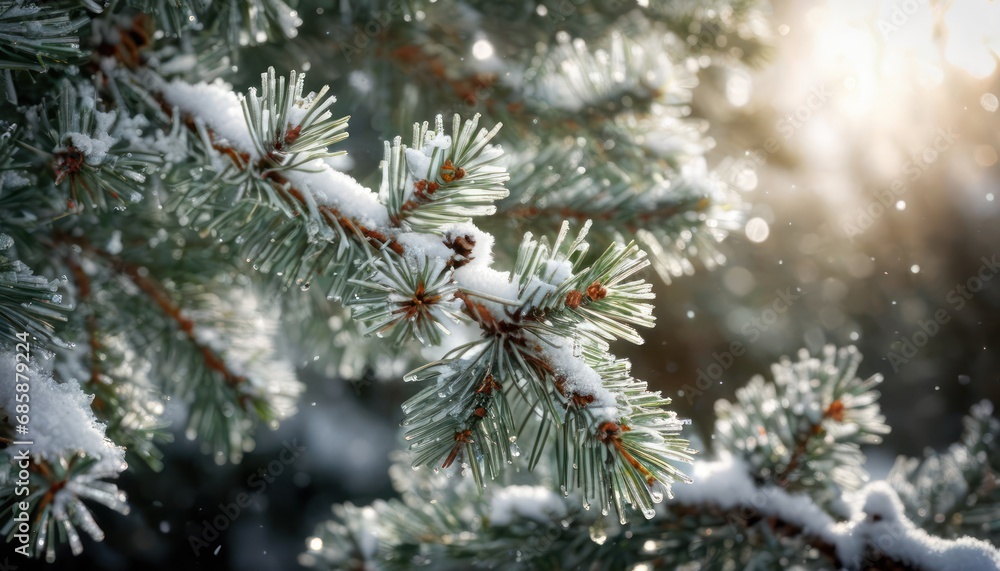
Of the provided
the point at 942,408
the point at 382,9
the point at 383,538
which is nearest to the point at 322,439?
the point at 383,538

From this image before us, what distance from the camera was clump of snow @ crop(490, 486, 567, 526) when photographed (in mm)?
1039

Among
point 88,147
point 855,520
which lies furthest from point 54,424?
point 855,520

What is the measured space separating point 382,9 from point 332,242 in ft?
2.80

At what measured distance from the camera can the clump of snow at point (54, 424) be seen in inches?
23.6

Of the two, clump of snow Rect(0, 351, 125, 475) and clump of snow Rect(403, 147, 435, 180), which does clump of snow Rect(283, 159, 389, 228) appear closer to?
clump of snow Rect(403, 147, 435, 180)

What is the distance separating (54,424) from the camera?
2.00ft

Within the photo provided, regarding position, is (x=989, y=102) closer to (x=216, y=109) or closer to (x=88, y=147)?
(x=216, y=109)

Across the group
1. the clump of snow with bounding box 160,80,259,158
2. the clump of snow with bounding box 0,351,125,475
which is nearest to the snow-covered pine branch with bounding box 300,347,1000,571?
the clump of snow with bounding box 0,351,125,475

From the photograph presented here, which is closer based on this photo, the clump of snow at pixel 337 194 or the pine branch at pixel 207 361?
the clump of snow at pixel 337 194

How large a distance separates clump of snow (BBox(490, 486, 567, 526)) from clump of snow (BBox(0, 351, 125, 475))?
Answer: 0.63 meters

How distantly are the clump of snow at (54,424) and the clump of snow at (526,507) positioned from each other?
0.63 metres

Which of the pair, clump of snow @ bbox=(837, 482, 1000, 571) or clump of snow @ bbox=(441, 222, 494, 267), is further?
clump of snow @ bbox=(837, 482, 1000, 571)

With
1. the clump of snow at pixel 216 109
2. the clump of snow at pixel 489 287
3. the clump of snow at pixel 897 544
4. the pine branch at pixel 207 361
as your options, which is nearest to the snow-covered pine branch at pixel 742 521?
the clump of snow at pixel 897 544

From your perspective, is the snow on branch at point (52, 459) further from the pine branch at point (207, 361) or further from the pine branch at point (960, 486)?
A: the pine branch at point (960, 486)
